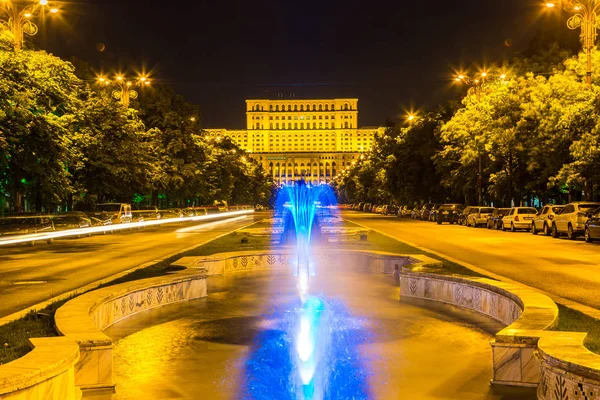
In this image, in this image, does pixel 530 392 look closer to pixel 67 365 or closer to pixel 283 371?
pixel 283 371

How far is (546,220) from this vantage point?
3997 cm

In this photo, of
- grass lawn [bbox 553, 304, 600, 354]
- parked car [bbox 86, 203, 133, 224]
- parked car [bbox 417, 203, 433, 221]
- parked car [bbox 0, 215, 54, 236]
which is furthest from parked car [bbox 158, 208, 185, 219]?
grass lawn [bbox 553, 304, 600, 354]

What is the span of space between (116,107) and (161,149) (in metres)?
19.8

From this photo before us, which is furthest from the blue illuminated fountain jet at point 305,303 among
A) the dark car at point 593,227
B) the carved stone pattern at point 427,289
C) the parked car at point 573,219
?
the parked car at point 573,219

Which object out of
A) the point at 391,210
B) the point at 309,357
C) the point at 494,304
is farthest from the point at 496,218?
the point at 391,210

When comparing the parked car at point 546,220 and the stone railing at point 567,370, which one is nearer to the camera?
the stone railing at point 567,370

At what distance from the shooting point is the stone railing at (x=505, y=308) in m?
7.79

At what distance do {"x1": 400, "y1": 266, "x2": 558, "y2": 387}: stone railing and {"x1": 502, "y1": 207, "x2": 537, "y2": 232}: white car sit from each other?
30208 mm

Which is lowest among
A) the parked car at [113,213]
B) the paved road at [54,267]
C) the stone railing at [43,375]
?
the paved road at [54,267]

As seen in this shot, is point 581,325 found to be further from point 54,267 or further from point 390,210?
point 390,210

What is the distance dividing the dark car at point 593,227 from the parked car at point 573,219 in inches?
61.6

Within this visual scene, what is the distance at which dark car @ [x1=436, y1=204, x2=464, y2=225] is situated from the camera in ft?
200

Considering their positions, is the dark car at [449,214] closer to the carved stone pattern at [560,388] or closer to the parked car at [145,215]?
the parked car at [145,215]

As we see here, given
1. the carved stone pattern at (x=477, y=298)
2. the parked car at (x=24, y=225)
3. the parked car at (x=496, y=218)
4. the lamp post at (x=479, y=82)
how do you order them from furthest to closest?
the lamp post at (x=479, y=82) → the parked car at (x=496, y=218) → the parked car at (x=24, y=225) → the carved stone pattern at (x=477, y=298)
